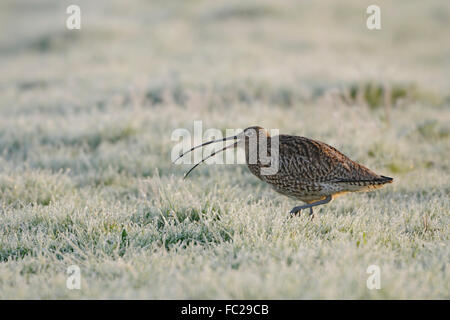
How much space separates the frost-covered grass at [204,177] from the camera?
142 inches

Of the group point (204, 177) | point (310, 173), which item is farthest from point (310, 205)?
point (204, 177)

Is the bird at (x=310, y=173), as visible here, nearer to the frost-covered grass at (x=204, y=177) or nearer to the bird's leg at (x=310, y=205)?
the bird's leg at (x=310, y=205)

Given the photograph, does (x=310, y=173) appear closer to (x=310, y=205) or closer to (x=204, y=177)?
(x=310, y=205)

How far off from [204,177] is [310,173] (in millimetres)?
1985

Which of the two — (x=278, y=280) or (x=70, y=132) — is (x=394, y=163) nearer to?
(x=278, y=280)

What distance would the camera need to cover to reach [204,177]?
6625 millimetres

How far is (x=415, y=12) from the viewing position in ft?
72.7

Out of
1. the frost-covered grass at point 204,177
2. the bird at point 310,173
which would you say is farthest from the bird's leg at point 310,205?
the frost-covered grass at point 204,177

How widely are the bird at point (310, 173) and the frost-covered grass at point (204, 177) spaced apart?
0.97 feet

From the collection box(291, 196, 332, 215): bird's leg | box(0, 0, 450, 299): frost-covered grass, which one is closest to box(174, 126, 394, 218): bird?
box(291, 196, 332, 215): bird's leg

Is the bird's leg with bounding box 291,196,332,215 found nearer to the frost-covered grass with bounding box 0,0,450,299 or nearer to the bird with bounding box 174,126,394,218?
the bird with bounding box 174,126,394,218

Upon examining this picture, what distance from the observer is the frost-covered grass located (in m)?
3.61
